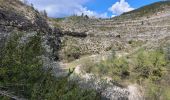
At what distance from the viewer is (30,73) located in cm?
1341

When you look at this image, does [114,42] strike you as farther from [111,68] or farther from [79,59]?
[111,68]

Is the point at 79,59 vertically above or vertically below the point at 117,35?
below

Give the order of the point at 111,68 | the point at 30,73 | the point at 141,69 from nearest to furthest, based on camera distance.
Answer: the point at 30,73, the point at 111,68, the point at 141,69

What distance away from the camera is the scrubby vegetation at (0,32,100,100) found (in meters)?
12.7

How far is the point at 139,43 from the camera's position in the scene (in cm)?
5516

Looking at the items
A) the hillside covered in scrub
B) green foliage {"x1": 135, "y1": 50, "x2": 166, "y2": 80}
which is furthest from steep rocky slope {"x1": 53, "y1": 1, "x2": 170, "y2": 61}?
green foliage {"x1": 135, "y1": 50, "x2": 166, "y2": 80}

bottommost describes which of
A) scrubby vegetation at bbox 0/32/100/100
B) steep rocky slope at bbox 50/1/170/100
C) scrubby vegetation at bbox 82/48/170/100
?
scrubby vegetation at bbox 82/48/170/100

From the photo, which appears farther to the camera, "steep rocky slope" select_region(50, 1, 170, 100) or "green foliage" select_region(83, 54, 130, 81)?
"steep rocky slope" select_region(50, 1, 170, 100)

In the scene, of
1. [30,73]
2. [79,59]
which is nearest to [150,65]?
[79,59]

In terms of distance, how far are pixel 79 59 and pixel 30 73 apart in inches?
1265

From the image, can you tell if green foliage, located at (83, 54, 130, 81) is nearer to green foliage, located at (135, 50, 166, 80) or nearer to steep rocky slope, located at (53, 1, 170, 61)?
green foliage, located at (135, 50, 166, 80)

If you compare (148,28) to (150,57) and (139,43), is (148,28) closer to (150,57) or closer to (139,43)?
(139,43)

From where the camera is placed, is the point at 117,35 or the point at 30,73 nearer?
the point at 30,73

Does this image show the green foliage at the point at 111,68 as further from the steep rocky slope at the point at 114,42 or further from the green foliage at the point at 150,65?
the green foliage at the point at 150,65
